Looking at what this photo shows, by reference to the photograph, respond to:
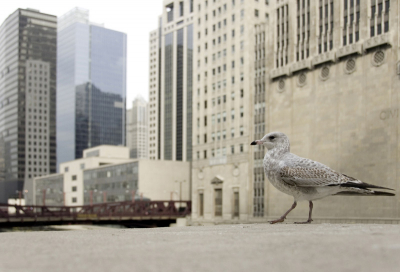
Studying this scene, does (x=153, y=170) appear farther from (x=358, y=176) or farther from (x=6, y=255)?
(x=6, y=255)

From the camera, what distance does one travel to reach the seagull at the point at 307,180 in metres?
Result: 15.1

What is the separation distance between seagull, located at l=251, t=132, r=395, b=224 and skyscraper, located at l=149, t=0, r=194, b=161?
535ft

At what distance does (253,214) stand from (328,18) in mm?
32964

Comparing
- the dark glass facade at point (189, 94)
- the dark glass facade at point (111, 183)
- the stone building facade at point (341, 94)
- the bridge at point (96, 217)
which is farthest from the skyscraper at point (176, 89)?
the stone building facade at point (341, 94)

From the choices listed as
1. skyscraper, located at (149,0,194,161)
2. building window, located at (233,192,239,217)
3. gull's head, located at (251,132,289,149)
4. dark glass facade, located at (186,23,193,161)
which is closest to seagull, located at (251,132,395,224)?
gull's head, located at (251,132,289,149)

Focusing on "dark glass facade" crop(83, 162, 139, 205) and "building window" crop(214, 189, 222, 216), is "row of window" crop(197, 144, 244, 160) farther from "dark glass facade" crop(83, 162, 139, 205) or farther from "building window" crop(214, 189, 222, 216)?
"dark glass facade" crop(83, 162, 139, 205)

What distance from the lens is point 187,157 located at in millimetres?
177125

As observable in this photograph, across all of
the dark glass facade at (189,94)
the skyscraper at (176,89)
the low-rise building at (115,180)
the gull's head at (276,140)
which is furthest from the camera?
the skyscraper at (176,89)

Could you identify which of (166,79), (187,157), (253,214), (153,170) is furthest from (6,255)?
(166,79)

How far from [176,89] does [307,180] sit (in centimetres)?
17755

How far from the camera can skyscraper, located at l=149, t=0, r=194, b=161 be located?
18412cm

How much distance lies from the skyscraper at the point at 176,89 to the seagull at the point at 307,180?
16305 cm

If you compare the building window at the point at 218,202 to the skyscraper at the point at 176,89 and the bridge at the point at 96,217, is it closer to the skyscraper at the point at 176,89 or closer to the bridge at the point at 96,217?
the bridge at the point at 96,217

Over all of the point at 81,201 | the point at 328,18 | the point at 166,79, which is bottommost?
the point at 81,201
